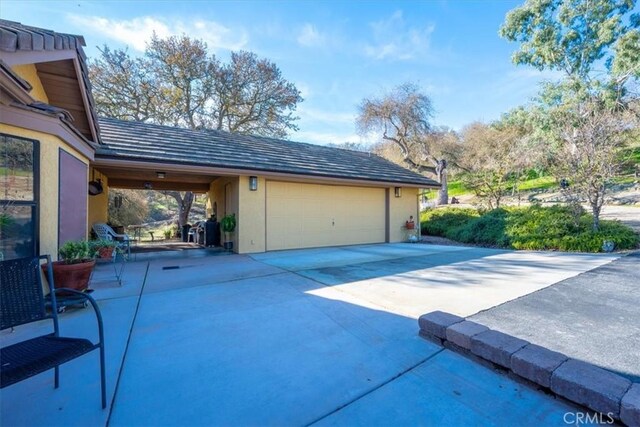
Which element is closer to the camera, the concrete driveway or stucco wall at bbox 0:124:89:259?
the concrete driveway

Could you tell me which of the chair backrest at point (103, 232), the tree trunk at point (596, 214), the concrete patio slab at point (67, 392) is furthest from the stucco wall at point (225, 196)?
the tree trunk at point (596, 214)

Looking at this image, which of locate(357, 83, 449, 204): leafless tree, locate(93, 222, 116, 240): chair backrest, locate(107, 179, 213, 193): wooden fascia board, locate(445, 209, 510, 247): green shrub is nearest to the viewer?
locate(93, 222, 116, 240): chair backrest

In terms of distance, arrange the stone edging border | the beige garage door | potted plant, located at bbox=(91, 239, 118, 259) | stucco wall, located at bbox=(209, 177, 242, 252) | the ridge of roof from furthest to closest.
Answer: the beige garage door, stucco wall, located at bbox=(209, 177, 242, 252), potted plant, located at bbox=(91, 239, 118, 259), the ridge of roof, the stone edging border

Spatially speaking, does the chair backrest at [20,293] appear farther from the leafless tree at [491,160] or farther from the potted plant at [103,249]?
the leafless tree at [491,160]

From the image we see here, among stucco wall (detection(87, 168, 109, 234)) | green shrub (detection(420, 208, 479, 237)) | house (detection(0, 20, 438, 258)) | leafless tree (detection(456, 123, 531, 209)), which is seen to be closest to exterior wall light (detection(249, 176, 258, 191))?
house (detection(0, 20, 438, 258))

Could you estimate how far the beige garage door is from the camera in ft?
32.2

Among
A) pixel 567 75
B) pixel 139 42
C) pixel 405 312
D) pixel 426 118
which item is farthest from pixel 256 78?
pixel 567 75

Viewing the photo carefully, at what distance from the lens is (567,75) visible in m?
18.9

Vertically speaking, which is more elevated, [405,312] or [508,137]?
[508,137]

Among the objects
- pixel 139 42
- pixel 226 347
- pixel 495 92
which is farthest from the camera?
pixel 495 92

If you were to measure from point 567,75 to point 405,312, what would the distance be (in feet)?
78.0

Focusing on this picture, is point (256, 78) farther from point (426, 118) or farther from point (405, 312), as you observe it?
point (405, 312)

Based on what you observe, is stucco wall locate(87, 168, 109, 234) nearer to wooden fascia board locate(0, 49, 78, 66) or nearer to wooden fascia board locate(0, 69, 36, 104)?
wooden fascia board locate(0, 49, 78, 66)
